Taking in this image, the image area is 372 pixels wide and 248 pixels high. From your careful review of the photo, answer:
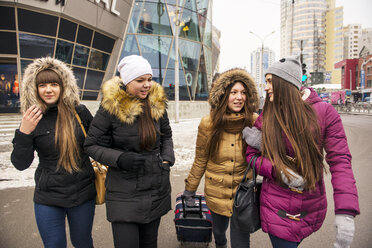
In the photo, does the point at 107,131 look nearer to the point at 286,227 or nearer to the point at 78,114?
the point at 78,114

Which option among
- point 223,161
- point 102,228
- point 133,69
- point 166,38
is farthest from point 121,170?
point 166,38

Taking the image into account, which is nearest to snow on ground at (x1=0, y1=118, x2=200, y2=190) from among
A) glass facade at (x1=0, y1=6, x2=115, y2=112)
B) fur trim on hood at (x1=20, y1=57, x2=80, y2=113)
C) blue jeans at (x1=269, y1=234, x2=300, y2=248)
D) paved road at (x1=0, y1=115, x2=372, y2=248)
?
paved road at (x1=0, y1=115, x2=372, y2=248)

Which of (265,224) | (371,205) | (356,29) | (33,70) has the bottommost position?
(371,205)

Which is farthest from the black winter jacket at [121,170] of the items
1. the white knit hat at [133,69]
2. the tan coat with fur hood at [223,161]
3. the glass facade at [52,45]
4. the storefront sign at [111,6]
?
the storefront sign at [111,6]

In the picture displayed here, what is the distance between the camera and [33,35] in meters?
15.4

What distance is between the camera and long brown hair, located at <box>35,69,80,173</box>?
1.97 metres

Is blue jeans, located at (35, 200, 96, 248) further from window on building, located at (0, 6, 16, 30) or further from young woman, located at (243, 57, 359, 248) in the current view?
window on building, located at (0, 6, 16, 30)

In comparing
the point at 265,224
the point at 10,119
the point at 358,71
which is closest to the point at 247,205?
the point at 265,224

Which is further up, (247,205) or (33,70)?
(33,70)

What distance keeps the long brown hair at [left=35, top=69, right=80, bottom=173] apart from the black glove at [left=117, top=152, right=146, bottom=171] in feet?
1.64

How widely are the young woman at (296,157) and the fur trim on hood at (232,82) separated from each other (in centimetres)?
62

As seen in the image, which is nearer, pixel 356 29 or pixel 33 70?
pixel 33 70

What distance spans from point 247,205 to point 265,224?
17 cm

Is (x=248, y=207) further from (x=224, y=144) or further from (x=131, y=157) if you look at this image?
(x=131, y=157)
